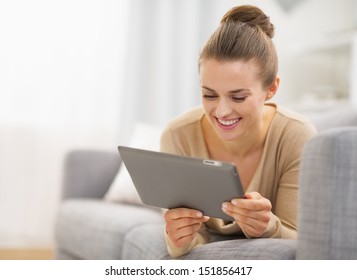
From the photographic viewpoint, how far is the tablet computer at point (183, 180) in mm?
874

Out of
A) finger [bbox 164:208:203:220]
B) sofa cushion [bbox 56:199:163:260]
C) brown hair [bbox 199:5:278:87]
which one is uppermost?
brown hair [bbox 199:5:278:87]

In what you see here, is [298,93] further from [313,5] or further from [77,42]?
[77,42]

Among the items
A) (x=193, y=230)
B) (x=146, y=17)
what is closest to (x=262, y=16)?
(x=193, y=230)

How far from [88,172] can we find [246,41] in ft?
4.76

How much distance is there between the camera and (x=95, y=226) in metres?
1.82

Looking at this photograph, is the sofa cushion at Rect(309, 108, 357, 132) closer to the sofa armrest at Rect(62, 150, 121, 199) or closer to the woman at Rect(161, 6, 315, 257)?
the woman at Rect(161, 6, 315, 257)

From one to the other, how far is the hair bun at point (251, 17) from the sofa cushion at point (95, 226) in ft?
2.73

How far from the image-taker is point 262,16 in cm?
108

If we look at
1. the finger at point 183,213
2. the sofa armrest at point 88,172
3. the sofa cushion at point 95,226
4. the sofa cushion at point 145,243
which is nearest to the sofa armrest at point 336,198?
the finger at point 183,213

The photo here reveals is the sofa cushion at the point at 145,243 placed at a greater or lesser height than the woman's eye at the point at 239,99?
lesser

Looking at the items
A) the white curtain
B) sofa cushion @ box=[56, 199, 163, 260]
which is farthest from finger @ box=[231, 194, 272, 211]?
the white curtain

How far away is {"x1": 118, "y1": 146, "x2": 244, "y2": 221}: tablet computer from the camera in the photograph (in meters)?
0.87

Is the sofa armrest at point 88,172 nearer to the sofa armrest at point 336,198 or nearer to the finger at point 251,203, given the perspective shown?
the finger at point 251,203

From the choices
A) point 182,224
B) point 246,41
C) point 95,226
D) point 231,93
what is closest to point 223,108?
point 231,93
